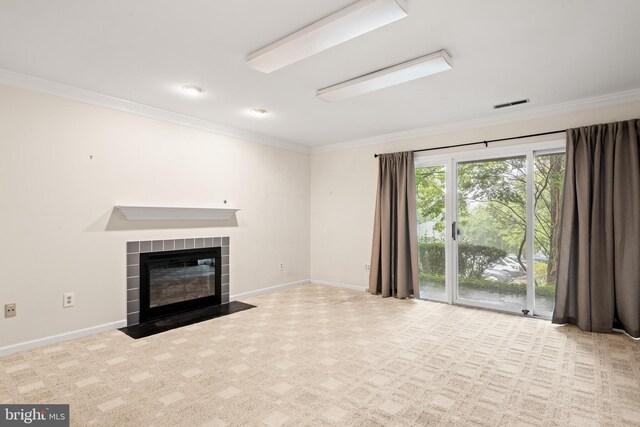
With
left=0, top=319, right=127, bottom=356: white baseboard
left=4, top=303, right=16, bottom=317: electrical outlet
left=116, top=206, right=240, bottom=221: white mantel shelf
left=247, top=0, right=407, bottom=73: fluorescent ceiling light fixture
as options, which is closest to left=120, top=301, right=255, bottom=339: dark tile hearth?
left=0, top=319, right=127, bottom=356: white baseboard

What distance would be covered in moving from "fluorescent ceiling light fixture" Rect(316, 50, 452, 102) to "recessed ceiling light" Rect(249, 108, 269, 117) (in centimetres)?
88

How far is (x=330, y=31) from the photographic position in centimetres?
216

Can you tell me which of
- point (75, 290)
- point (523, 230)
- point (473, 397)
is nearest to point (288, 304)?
Result: point (75, 290)

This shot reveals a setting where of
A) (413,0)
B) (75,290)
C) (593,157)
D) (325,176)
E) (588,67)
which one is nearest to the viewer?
(413,0)

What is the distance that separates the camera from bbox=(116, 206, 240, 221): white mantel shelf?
12.0 feet

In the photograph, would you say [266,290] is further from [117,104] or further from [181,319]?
[117,104]

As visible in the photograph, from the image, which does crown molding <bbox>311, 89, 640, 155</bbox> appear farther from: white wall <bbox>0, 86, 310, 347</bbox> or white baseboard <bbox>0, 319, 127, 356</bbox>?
white baseboard <bbox>0, 319, 127, 356</bbox>

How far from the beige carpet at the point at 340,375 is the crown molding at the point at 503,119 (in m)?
2.41

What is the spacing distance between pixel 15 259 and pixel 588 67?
17.4ft

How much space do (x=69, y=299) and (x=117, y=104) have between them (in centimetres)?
207

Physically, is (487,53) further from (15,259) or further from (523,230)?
(15,259)

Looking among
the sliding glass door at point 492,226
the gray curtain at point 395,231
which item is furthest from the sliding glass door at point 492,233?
the gray curtain at point 395,231

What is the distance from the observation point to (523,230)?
4.09 metres

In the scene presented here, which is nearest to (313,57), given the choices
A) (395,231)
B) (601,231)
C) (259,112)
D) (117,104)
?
(259,112)
